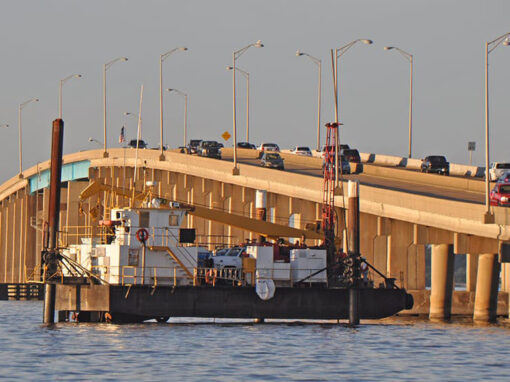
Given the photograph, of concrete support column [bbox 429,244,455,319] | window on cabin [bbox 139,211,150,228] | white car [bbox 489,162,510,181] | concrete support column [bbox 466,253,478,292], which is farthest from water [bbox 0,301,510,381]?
white car [bbox 489,162,510,181]

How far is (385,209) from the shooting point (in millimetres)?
78500

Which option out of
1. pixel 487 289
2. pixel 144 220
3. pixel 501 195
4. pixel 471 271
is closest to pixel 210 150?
pixel 471 271

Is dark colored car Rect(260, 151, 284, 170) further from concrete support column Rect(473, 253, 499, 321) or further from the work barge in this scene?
the work barge

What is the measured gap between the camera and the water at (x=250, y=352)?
139ft

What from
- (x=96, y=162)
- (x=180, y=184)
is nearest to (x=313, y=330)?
(x=180, y=184)

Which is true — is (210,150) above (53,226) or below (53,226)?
above

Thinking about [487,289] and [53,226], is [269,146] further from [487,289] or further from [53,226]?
[53,226]

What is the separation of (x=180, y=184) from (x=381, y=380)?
257ft

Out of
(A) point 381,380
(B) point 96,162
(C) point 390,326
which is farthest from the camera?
(B) point 96,162

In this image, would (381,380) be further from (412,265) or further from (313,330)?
(412,265)

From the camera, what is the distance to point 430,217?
7381cm

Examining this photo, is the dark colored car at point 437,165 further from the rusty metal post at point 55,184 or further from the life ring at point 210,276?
the rusty metal post at point 55,184

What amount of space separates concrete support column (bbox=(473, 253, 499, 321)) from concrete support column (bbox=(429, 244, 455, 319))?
12.5ft

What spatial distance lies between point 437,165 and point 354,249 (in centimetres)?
4650
